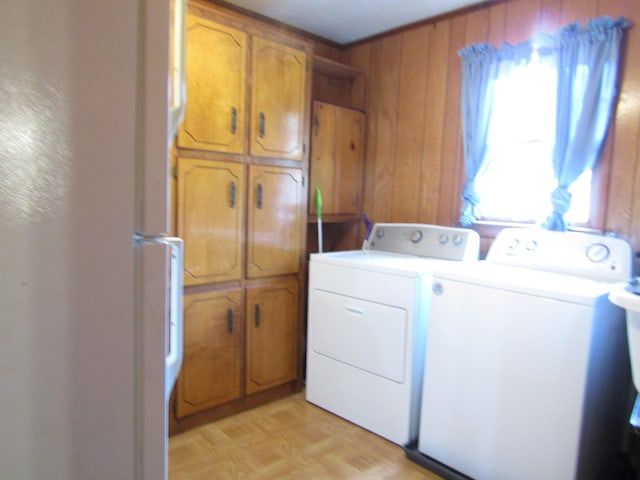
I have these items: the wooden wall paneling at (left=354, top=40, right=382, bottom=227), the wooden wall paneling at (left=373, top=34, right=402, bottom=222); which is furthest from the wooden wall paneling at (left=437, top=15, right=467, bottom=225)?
the wooden wall paneling at (left=354, top=40, right=382, bottom=227)

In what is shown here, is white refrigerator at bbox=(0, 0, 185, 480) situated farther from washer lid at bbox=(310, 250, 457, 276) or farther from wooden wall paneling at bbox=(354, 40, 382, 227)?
wooden wall paneling at bbox=(354, 40, 382, 227)

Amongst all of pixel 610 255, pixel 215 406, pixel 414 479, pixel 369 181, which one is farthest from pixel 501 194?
pixel 215 406

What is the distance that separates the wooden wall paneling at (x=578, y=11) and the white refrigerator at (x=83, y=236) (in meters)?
2.23

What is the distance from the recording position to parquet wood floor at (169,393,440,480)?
2.03 meters

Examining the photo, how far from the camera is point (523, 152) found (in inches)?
97.2

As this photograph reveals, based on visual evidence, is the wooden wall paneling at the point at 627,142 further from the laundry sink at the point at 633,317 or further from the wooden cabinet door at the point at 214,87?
the wooden cabinet door at the point at 214,87

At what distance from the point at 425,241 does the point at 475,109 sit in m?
0.78

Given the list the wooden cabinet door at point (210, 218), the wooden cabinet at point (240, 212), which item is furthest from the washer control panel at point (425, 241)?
the wooden cabinet door at point (210, 218)

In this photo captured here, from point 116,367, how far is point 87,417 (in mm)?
72

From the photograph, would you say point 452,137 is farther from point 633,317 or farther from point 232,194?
point 633,317

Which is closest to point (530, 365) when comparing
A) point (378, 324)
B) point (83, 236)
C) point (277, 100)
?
point (378, 324)

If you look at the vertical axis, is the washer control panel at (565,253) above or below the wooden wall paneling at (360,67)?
below

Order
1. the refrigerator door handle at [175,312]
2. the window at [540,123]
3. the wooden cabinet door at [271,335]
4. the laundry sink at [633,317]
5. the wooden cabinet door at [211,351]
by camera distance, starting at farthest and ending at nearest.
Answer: the wooden cabinet door at [271,335] < the wooden cabinet door at [211,351] < the window at [540,123] < the laundry sink at [633,317] < the refrigerator door handle at [175,312]

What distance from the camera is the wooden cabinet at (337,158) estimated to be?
286 cm
